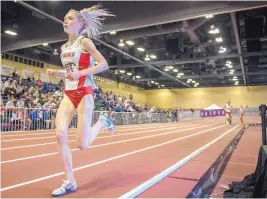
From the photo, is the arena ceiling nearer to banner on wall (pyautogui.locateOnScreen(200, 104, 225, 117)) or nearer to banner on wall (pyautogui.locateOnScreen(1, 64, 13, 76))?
banner on wall (pyautogui.locateOnScreen(1, 64, 13, 76))

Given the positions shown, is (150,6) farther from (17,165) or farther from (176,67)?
(176,67)

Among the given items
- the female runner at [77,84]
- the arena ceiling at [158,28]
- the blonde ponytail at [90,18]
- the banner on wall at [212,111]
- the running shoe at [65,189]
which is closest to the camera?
the running shoe at [65,189]

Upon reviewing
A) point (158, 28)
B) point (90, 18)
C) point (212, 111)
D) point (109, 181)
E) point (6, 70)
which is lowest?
point (109, 181)

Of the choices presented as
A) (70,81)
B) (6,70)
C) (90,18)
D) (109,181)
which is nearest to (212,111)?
(6,70)

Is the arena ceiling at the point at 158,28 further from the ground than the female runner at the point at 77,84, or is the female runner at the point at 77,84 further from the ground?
the arena ceiling at the point at 158,28

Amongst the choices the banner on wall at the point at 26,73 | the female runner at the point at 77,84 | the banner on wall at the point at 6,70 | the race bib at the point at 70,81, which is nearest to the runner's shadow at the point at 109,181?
the female runner at the point at 77,84

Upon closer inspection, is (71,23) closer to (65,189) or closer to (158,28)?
(65,189)

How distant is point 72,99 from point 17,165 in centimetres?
163

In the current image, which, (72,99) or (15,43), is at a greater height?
(15,43)

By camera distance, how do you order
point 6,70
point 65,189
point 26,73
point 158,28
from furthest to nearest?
point 26,73, point 6,70, point 158,28, point 65,189

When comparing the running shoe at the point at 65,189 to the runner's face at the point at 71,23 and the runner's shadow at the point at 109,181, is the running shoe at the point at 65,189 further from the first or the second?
the runner's face at the point at 71,23

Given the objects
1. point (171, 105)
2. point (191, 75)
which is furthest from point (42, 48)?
point (171, 105)

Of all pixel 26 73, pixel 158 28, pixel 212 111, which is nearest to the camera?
pixel 158 28

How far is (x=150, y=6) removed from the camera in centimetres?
988
